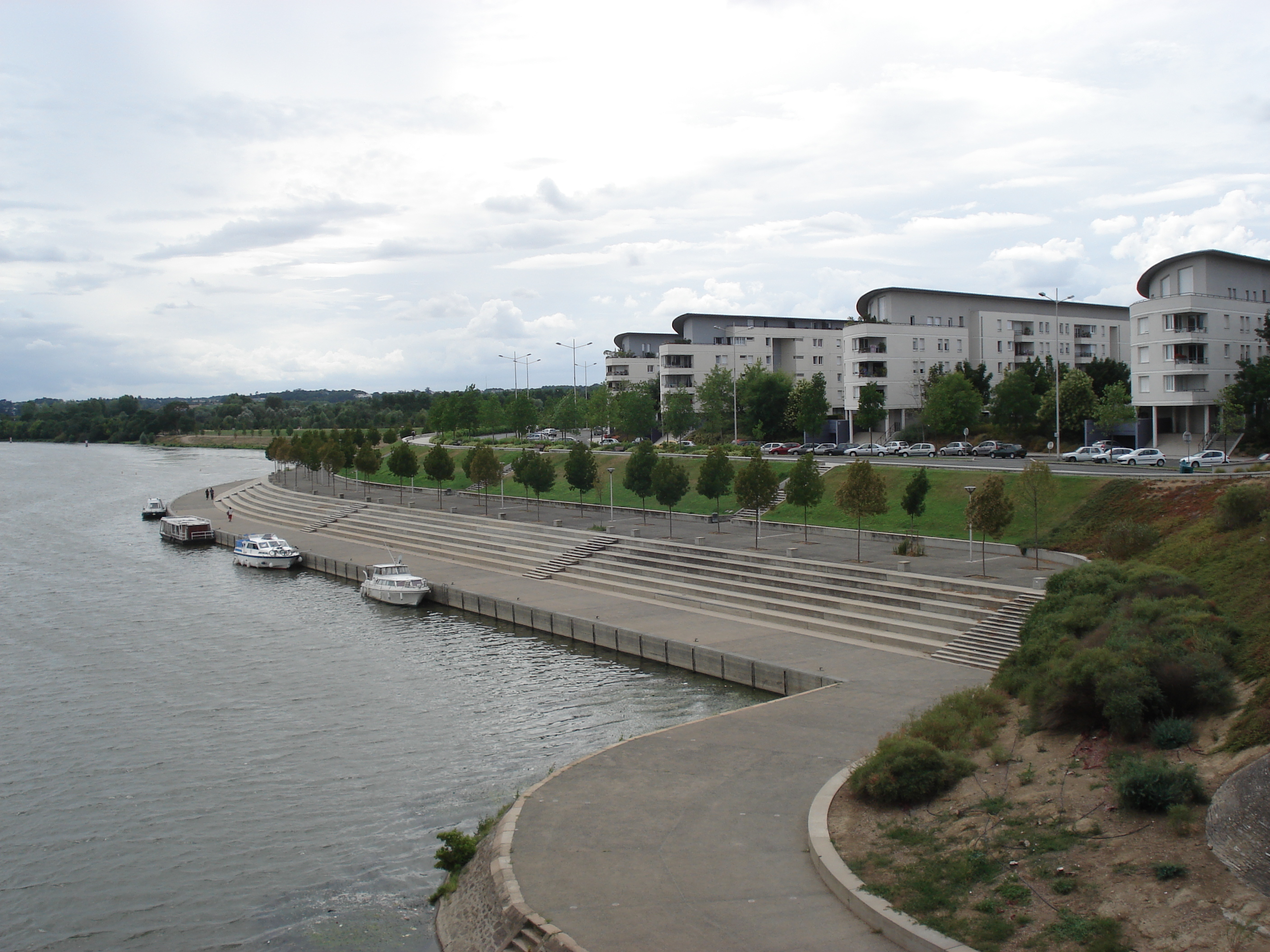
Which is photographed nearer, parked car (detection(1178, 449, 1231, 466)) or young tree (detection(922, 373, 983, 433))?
parked car (detection(1178, 449, 1231, 466))

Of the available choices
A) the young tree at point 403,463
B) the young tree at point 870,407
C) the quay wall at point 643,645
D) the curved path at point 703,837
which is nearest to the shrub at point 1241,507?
the curved path at point 703,837

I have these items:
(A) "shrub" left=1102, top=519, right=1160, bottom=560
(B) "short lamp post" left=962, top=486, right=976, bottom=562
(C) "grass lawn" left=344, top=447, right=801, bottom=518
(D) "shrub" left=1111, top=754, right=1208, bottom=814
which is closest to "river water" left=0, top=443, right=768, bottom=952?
(D) "shrub" left=1111, top=754, right=1208, bottom=814

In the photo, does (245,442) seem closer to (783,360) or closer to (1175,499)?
(783,360)

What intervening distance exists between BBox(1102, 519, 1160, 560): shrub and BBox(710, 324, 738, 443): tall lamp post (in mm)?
57743

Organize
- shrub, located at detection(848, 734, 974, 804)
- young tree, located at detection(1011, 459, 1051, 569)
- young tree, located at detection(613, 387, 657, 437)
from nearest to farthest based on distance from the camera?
shrub, located at detection(848, 734, 974, 804)
young tree, located at detection(1011, 459, 1051, 569)
young tree, located at detection(613, 387, 657, 437)

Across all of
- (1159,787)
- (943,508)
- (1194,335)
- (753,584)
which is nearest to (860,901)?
(1159,787)

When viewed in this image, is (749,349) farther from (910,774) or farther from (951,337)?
(910,774)

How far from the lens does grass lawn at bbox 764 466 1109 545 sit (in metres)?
39.0

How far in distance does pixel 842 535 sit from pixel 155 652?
2744 cm

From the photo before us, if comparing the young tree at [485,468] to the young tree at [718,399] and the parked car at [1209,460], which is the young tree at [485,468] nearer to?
the young tree at [718,399]

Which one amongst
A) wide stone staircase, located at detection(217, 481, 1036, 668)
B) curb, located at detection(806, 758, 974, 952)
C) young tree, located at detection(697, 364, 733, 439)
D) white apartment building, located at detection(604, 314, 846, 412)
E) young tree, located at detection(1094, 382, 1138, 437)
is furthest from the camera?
white apartment building, located at detection(604, 314, 846, 412)

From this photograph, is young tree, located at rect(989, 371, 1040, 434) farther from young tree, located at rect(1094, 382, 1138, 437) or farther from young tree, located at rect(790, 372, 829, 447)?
young tree, located at rect(790, 372, 829, 447)

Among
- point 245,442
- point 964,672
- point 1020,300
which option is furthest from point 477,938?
point 245,442

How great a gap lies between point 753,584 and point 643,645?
21.0ft
